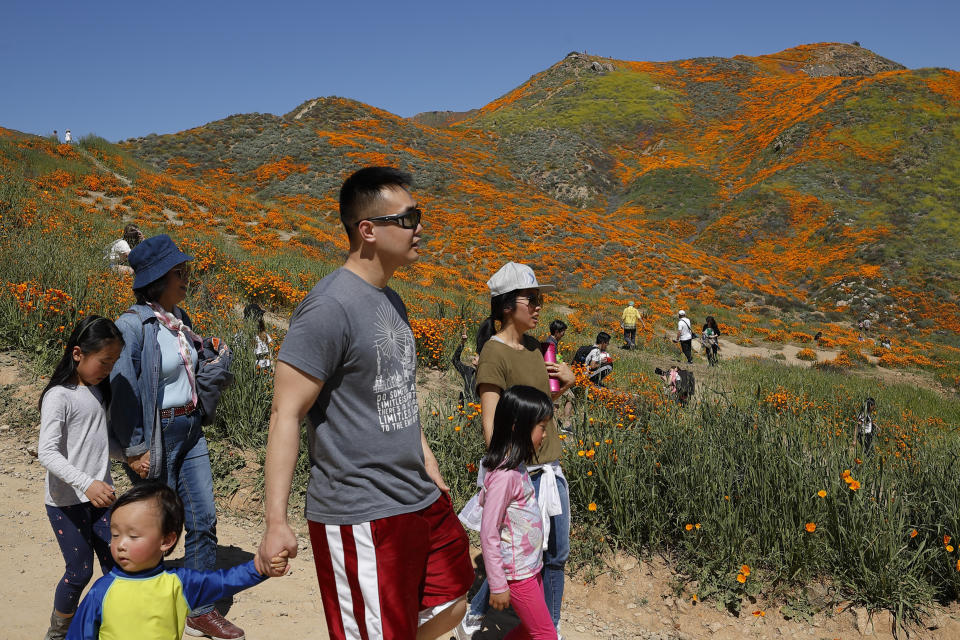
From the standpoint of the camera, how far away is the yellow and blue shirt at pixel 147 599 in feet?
5.63

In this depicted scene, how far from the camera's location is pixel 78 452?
2.63 meters

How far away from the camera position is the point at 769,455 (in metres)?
3.84

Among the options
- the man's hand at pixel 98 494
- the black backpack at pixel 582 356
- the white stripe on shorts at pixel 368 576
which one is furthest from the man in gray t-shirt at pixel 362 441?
the black backpack at pixel 582 356

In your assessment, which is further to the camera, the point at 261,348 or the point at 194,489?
the point at 261,348

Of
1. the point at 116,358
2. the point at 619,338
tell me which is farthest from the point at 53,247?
the point at 619,338

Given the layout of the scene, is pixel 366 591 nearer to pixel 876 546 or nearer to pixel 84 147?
pixel 876 546

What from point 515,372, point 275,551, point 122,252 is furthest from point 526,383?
point 122,252

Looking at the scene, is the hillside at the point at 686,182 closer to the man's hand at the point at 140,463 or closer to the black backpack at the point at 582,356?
the black backpack at the point at 582,356

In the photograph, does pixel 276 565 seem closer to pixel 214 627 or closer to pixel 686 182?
pixel 214 627

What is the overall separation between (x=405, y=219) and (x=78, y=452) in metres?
1.98

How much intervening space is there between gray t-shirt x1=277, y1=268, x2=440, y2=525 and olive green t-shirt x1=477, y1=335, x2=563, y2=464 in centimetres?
89

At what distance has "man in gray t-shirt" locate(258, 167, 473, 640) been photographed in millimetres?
1726

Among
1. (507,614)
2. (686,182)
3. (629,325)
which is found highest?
(686,182)

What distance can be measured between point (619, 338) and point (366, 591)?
609 inches
